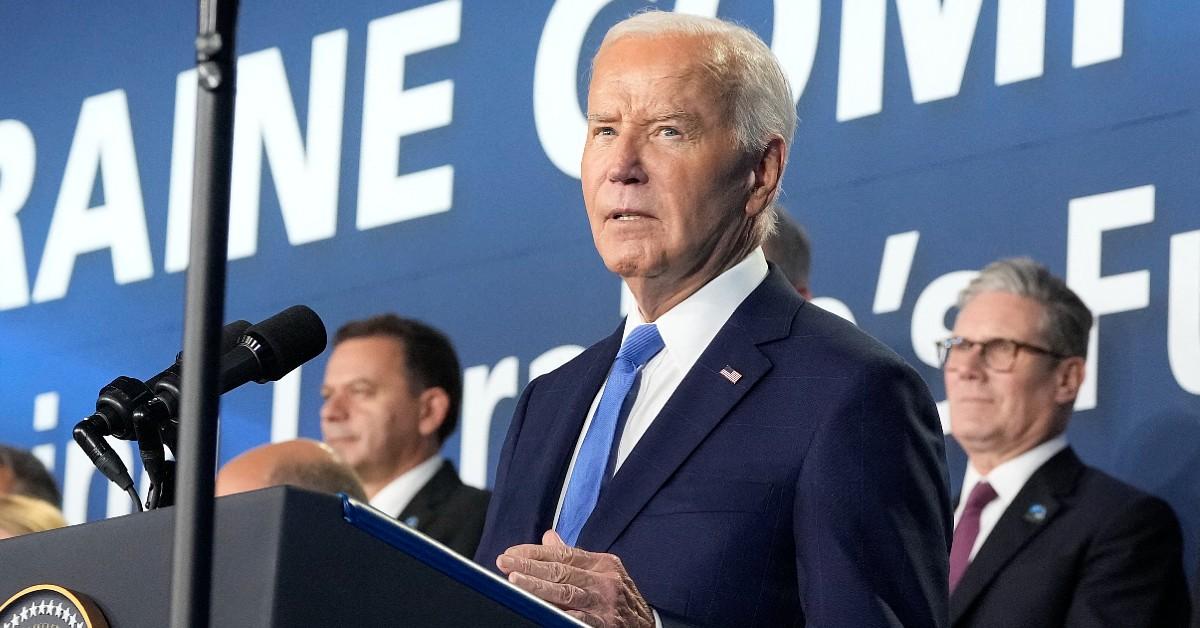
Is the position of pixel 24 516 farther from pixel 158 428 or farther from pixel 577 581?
pixel 577 581

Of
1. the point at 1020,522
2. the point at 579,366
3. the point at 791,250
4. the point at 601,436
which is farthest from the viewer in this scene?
the point at 791,250

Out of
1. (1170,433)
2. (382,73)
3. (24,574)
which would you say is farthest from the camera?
(382,73)

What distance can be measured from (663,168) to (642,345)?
0.24 meters

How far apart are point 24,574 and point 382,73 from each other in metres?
3.78

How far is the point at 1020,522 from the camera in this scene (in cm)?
368

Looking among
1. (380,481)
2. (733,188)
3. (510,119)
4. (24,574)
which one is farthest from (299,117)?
(24,574)

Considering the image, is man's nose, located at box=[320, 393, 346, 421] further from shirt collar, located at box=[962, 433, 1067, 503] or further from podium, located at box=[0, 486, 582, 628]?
podium, located at box=[0, 486, 582, 628]

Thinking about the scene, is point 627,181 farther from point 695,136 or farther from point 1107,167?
point 1107,167

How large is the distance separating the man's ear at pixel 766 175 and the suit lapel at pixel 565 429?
0.26m

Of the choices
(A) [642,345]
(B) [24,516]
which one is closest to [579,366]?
(A) [642,345]

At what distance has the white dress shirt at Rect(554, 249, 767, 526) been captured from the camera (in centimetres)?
236

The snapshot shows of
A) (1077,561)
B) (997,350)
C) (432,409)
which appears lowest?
(1077,561)

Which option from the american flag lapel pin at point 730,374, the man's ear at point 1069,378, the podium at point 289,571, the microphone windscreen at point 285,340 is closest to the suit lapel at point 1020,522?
the man's ear at point 1069,378

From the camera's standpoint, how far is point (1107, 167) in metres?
3.79
